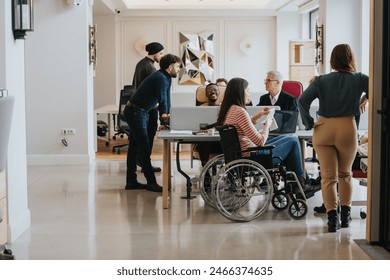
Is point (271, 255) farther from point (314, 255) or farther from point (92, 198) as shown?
point (92, 198)

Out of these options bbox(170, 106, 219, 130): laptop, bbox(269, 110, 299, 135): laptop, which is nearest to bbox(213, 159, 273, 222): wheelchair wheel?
bbox(269, 110, 299, 135): laptop

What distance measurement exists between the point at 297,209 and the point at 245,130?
77cm

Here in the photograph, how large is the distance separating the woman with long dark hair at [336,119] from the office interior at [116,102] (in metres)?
0.26

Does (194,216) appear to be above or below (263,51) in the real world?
below

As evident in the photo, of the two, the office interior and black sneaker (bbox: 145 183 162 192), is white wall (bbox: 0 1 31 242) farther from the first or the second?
black sneaker (bbox: 145 183 162 192)

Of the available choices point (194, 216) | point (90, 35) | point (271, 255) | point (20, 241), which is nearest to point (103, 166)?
point (90, 35)

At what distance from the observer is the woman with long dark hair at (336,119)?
555cm

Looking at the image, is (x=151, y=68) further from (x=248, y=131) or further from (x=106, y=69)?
(x=106, y=69)

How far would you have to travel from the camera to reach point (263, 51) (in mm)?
16156

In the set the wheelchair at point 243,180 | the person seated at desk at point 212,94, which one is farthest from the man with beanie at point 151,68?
the wheelchair at point 243,180

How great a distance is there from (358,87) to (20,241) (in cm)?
265

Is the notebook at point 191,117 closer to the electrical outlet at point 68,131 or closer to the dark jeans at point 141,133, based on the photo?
the dark jeans at point 141,133

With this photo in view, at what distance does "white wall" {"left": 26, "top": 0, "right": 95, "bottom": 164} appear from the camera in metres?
10.2
